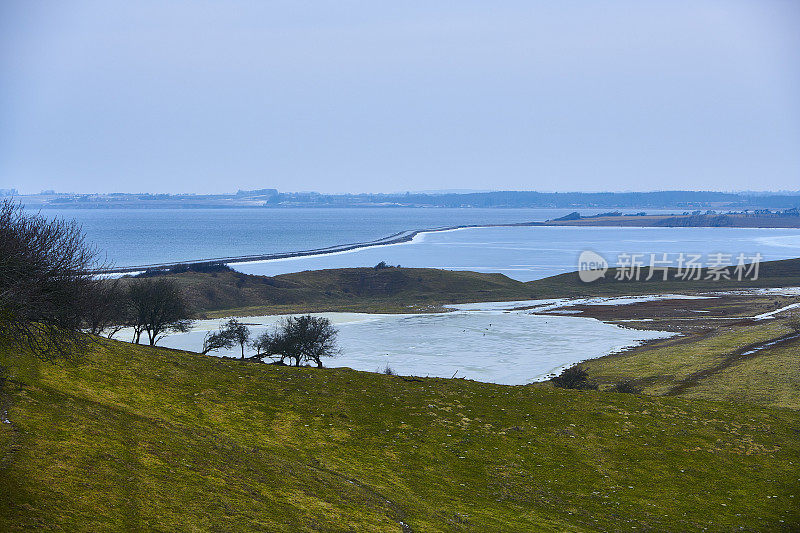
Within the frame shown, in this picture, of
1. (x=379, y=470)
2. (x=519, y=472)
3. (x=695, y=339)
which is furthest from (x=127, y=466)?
(x=695, y=339)

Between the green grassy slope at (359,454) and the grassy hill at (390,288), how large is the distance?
9921 centimetres

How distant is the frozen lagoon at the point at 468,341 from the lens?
8394 centimetres

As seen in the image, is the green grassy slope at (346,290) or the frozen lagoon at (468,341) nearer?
the frozen lagoon at (468,341)

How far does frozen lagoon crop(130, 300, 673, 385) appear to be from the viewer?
83.9 metres

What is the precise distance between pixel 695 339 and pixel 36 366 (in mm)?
85146

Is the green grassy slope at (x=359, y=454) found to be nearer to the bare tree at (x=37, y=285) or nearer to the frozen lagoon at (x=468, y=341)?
the bare tree at (x=37, y=285)

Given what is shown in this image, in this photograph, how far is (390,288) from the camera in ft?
587

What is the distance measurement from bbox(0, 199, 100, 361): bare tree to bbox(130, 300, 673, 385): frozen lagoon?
4644 cm

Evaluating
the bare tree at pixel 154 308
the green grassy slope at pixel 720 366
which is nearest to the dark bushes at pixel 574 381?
the green grassy slope at pixel 720 366

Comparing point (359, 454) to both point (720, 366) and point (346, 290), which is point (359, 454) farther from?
point (346, 290)

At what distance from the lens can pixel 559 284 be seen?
18825cm

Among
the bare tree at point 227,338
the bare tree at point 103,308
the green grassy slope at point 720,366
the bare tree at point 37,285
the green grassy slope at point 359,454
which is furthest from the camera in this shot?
the bare tree at point 227,338

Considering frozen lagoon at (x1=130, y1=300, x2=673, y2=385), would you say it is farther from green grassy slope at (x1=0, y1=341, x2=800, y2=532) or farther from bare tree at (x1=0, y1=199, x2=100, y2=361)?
bare tree at (x1=0, y1=199, x2=100, y2=361)

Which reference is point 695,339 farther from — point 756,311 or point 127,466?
point 127,466
